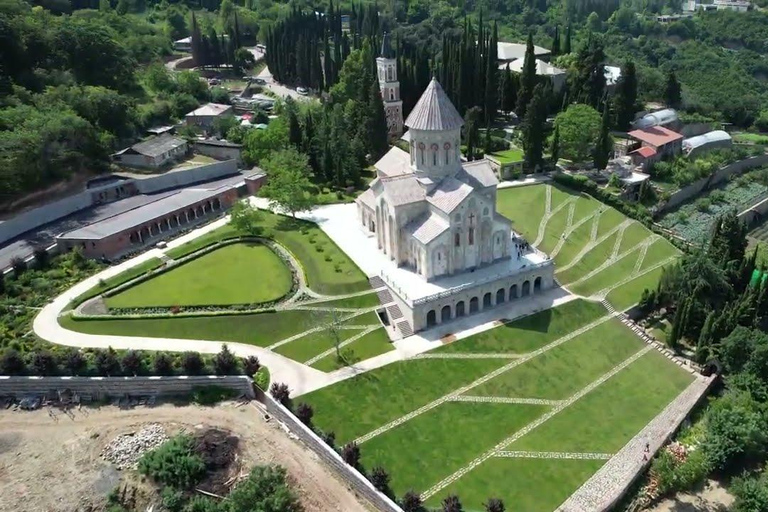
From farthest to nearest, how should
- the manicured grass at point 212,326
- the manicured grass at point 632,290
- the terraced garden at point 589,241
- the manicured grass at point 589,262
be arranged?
1. the manicured grass at point 589,262
2. the terraced garden at point 589,241
3. the manicured grass at point 632,290
4. the manicured grass at point 212,326

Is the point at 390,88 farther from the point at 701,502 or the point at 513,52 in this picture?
the point at 701,502

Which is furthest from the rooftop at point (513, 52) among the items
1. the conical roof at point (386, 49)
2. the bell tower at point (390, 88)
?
the conical roof at point (386, 49)

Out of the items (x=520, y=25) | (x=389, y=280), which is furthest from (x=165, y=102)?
(x=520, y=25)

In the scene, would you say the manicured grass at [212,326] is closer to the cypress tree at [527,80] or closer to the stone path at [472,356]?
the stone path at [472,356]

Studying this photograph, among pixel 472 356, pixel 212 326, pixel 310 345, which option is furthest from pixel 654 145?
pixel 212 326

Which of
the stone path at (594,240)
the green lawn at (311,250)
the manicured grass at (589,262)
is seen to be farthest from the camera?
the stone path at (594,240)

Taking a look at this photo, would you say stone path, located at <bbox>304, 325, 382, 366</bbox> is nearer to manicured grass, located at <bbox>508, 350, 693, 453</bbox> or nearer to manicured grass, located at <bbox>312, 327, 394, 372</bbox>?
manicured grass, located at <bbox>312, 327, 394, 372</bbox>
